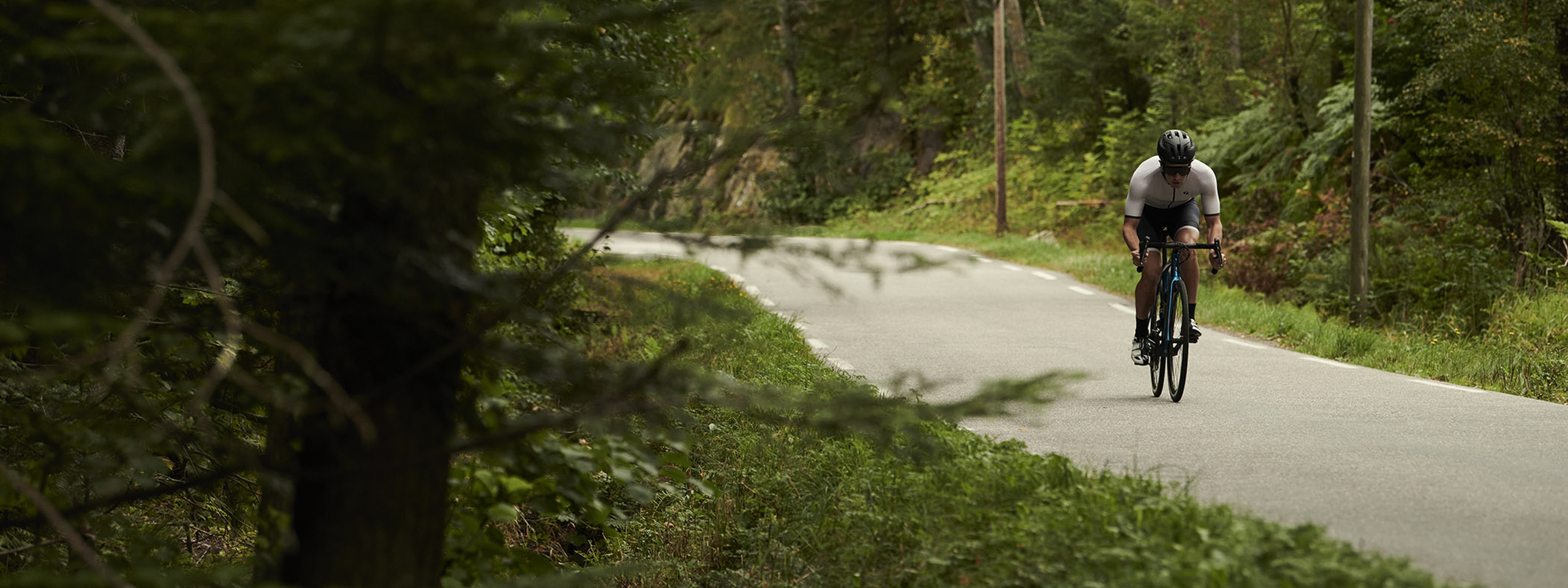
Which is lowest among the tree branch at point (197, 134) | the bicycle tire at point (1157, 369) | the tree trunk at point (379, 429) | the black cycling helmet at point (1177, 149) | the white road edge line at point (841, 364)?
the white road edge line at point (841, 364)

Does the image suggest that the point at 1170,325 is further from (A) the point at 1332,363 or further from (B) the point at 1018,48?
(B) the point at 1018,48

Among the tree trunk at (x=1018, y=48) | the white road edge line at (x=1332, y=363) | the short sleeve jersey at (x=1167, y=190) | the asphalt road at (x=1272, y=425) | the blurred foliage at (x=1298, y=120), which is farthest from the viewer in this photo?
the tree trunk at (x=1018, y=48)

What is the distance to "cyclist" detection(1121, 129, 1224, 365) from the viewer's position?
816 centimetres

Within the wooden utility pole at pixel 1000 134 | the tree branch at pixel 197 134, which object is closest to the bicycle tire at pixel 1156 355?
the tree branch at pixel 197 134

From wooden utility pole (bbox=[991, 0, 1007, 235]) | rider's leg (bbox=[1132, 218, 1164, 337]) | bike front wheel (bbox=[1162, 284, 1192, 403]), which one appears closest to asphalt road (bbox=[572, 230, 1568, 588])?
bike front wheel (bbox=[1162, 284, 1192, 403])

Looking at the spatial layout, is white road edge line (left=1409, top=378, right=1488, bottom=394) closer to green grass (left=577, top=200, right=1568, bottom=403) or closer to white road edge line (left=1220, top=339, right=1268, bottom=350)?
green grass (left=577, top=200, right=1568, bottom=403)

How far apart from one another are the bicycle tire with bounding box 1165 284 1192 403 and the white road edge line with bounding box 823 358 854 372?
249 centimetres

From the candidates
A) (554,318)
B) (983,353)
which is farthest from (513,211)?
(983,353)

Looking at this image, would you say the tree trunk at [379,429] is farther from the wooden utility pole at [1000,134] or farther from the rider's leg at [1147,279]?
the wooden utility pole at [1000,134]

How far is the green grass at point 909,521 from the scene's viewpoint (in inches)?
156

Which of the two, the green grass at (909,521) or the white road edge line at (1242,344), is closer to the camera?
the green grass at (909,521)

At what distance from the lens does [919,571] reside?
5.07 metres

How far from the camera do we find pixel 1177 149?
318 inches

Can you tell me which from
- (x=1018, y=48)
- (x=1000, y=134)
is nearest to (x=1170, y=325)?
(x=1000, y=134)
